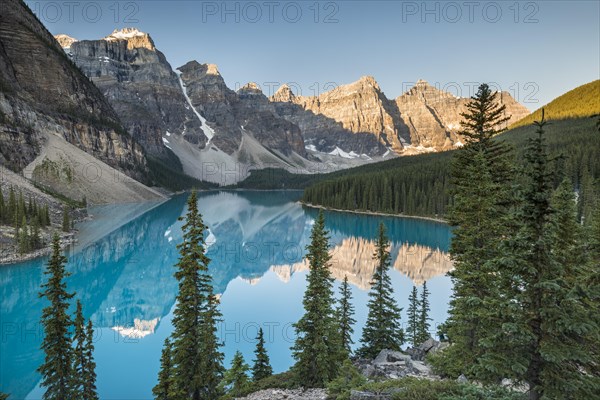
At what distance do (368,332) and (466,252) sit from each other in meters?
11.3

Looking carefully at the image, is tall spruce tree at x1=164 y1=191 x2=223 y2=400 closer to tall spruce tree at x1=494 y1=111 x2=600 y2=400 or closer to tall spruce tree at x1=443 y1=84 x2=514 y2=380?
tall spruce tree at x1=443 y1=84 x2=514 y2=380

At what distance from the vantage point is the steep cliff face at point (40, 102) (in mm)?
112812

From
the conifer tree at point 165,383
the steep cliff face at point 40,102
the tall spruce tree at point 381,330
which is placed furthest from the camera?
the steep cliff face at point 40,102

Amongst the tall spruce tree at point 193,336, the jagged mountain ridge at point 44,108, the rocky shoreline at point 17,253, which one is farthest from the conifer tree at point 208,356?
the jagged mountain ridge at point 44,108

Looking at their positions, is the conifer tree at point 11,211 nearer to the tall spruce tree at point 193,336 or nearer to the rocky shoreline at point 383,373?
the tall spruce tree at point 193,336

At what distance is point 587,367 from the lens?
7.30 meters

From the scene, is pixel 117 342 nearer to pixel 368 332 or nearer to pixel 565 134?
pixel 368 332

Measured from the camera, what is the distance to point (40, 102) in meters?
140

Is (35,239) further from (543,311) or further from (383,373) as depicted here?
(543,311)

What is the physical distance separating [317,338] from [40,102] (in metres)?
165

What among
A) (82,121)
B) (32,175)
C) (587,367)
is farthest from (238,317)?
(82,121)

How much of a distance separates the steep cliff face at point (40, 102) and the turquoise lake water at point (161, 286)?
1887 inches

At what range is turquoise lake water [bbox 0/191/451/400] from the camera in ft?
87.5

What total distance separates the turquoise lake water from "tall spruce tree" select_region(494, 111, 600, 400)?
66.8 feet
